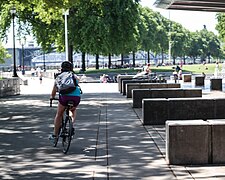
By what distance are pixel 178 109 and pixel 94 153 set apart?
429 cm

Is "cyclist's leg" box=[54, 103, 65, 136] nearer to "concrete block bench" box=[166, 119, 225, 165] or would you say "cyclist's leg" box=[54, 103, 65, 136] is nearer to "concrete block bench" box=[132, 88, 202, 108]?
"concrete block bench" box=[166, 119, 225, 165]

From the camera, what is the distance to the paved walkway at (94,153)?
6.87 meters

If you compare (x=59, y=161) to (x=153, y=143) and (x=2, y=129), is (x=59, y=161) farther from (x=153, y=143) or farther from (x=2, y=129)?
(x=2, y=129)

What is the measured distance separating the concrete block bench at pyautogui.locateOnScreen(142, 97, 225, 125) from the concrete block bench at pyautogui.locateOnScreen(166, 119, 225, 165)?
445 centimetres

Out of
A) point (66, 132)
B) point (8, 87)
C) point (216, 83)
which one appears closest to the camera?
point (66, 132)

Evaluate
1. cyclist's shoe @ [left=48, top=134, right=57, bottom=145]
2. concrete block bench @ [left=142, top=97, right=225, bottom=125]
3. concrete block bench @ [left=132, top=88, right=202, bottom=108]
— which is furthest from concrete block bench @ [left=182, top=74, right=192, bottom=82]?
cyclist's shoe @ [left=48, top=134, right=57, bottom=145]

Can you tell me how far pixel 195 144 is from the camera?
750 centimetres

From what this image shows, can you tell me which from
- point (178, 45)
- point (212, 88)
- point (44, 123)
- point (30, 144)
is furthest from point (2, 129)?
point (178, 45)

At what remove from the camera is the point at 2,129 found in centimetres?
1191

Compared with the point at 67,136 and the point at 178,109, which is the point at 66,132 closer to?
the point at 67,136

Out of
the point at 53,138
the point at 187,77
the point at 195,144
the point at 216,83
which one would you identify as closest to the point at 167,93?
the point at 53,138

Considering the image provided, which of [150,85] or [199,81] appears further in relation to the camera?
[199,81]

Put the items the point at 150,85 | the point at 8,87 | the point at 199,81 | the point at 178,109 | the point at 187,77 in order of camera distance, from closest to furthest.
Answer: the point at 178,109 → the point at 150,85 → the point at 8,87 → the point at 199,81 → the point at 187,77

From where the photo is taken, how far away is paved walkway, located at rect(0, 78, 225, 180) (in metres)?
6.87
